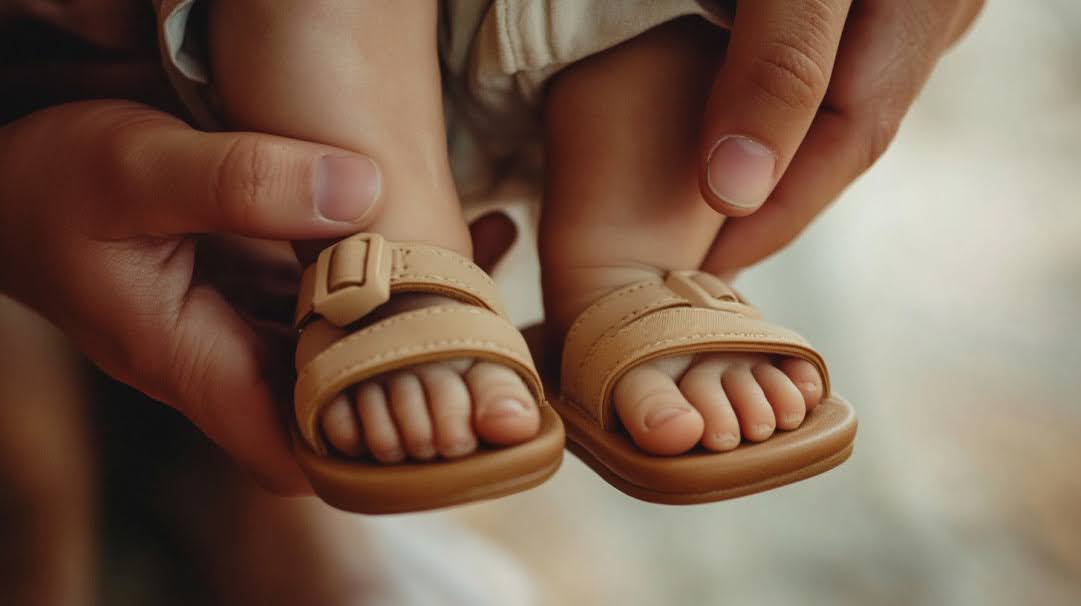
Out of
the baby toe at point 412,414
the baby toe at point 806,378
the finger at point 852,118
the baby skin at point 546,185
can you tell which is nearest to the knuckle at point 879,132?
the finger at point 852,118

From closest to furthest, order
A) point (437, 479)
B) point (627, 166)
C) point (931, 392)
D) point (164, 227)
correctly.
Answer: point (437, 479) < point (164, 227) < point (627, 166) < point (931, 392)

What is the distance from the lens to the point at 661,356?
65cm

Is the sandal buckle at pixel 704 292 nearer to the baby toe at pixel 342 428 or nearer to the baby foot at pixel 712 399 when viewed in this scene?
the baby foot at pixel 712 399

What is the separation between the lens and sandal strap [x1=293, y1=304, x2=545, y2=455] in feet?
1.84

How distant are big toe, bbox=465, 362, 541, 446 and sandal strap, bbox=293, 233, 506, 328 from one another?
65 mm

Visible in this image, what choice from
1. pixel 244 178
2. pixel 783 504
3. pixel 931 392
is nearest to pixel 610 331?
pixel 244 178

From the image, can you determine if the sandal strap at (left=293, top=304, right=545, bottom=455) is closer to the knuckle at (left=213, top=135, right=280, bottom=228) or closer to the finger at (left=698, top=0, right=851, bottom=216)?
the knuckle at (left=213, top=135, right=280, bottom=228)

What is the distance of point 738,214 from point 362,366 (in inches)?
12.1

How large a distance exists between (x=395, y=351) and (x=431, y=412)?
0.04 meters

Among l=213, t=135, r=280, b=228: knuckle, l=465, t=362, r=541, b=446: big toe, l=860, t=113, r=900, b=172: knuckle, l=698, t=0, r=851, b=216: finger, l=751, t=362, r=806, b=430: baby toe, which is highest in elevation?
l=698, t=0, r=851, b=216: finger

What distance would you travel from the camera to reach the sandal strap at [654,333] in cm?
64

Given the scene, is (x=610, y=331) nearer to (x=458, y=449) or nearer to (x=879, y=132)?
(x=458, y=449)

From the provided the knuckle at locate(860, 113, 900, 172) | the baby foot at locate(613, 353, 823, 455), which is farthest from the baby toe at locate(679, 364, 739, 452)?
the knuckle at locate(860, 113, 900, 172)

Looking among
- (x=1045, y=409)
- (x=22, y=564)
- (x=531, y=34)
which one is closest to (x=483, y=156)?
(x=531, y=34)
